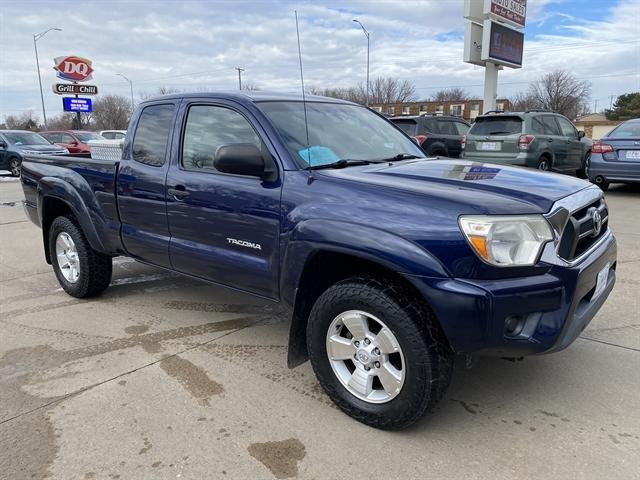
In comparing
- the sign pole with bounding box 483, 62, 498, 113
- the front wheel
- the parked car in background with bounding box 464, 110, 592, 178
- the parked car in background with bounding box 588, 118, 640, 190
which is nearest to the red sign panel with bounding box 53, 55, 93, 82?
the sign pole with bounding box 483, 62, 498, 113

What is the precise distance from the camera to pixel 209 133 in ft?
12.5

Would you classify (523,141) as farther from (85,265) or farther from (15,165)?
(15,165)

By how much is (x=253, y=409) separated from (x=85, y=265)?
262cm

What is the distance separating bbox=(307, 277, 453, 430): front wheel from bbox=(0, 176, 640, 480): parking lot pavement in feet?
0.54

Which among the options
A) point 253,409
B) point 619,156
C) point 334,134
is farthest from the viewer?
point 619,156

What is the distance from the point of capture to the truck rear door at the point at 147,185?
402cm

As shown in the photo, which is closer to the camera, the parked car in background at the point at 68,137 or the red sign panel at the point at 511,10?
the red sign panel at the point at 511,10

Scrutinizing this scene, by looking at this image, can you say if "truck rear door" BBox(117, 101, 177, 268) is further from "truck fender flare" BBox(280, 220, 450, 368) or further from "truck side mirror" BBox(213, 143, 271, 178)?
"truck fender flare" BBox(280, 220, 450, 368)

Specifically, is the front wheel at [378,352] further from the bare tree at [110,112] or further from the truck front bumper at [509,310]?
the bare tree at [110,112]

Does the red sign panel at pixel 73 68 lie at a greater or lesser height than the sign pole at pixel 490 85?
greater

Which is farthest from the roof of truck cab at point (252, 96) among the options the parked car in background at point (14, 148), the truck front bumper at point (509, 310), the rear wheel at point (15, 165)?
the rear wheel at point (15, 165)

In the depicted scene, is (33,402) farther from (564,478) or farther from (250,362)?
(564,478)

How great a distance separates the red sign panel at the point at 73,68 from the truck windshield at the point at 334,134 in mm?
40262

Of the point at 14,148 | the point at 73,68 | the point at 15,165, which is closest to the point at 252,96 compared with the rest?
the point at 15,165
